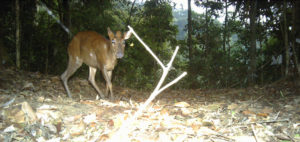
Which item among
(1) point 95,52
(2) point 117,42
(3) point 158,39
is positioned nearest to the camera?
(2) point 117,42

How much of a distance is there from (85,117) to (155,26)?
11.8 meters

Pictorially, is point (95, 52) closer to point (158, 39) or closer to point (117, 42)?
point (117, 42)

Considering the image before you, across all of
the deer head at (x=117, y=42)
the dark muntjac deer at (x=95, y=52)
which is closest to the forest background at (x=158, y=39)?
the dark muntjac deer at (x=95, y=52)

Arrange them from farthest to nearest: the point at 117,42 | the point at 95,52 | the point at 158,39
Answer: the point at 158,39 → the point at 95,52 → the point at 117,42

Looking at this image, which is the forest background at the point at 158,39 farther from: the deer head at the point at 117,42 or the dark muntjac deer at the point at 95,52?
the deer head at the point at 117,42

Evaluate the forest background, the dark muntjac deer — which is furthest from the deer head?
the forest background

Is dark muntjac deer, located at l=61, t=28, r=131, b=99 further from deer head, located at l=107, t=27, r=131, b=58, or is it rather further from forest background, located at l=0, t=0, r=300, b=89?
forest background, located at l=0, t=0, r=300, b=89

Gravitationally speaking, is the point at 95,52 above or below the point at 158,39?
below

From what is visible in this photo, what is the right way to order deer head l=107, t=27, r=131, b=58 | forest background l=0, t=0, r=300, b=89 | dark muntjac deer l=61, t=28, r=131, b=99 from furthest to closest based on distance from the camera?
forest background l=0, t=0, r=300, b=89 < dark muntjac deer l=61, t=28, r=131, b=99 < deer head l=107, t=27, r=131, b=58

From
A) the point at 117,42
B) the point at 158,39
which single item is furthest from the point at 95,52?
the point at 158,39

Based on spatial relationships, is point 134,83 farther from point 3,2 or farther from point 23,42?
point 3,2

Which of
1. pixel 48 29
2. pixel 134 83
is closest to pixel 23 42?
pixel 48 29

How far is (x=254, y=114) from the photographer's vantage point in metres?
2.76

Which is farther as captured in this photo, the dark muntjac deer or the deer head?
the dark muntjac deer
